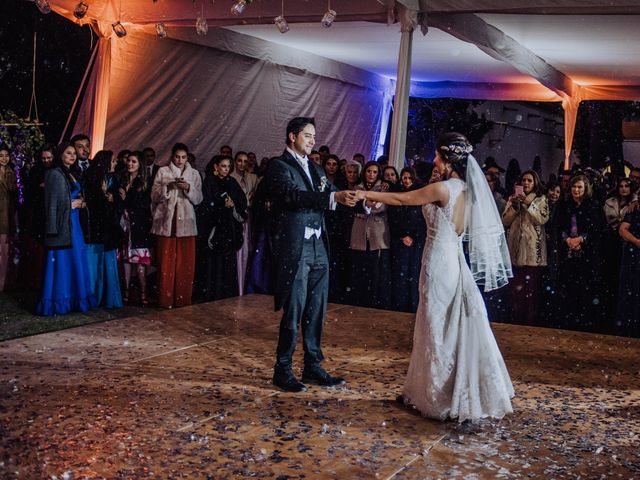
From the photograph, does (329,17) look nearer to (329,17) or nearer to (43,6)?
(329,17)

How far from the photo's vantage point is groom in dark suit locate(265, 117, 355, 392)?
5520mm

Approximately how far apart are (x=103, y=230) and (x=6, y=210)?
67.8 inches

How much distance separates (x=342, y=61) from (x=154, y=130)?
4.46 m

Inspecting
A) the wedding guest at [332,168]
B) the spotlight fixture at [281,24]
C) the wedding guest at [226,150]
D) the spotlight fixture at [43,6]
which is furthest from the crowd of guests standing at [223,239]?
the spotlight fixture at [281,24]

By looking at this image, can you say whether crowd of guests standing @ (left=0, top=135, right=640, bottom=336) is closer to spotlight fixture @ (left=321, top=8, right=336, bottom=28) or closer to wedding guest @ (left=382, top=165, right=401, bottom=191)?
wedding guest @ (left=382, top=165, right=401, bottom=191)

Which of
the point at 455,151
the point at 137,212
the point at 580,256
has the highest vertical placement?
the point at 455,151

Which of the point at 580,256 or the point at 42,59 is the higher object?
the point at 42,59

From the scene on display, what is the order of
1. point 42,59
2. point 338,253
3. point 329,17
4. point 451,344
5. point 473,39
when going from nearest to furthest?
point 451,344
point 329,17
point 473,39
point 338,253
point 42,59

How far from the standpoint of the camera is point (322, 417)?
496cm

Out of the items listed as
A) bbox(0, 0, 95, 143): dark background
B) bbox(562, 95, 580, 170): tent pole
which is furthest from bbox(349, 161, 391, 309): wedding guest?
bbox(562, 95, 580, 170): tent pole

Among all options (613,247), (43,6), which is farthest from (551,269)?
(43,6)

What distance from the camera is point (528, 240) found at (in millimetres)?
8875

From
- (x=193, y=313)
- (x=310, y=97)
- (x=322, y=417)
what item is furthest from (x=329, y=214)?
(x=322, y=417)

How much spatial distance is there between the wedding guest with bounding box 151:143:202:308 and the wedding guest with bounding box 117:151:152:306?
4.3 inches
